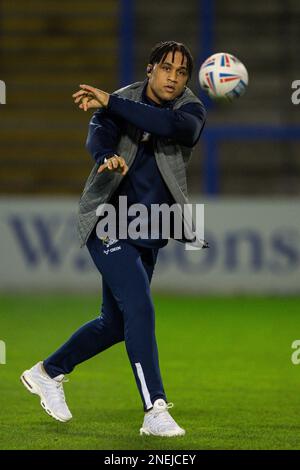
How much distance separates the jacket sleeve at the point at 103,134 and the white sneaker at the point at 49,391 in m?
1.36

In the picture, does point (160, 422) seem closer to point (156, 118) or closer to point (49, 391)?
point (49, 391)

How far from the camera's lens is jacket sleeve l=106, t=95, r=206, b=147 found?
5875 mm

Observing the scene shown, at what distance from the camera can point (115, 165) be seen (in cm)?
566

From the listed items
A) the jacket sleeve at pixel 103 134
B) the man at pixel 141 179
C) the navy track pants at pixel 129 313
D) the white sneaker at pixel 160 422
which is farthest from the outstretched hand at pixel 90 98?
the white sneaker at pixel 160 422

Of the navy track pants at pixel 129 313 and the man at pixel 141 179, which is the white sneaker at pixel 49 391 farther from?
the navy track pants at pixel 129 313

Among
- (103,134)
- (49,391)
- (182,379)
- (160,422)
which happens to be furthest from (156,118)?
(182,379)

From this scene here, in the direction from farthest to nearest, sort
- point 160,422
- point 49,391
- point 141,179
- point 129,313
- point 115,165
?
point 49,391 < point 141,179 < point 129,313 < point 160,422 < point 115,165

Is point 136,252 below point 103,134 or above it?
below

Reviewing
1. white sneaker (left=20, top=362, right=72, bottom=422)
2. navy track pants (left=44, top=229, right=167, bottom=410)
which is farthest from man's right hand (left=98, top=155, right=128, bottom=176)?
white sneaker (left=20, top=362, right=72, bottom=422)

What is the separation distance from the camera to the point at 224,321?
1119 cm

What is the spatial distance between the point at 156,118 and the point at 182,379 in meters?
→ 2.68

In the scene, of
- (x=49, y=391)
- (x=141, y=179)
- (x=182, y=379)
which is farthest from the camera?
(x=182, y=379)

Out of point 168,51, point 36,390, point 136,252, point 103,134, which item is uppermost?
point 168,51

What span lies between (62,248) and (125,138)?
7513 millimetres
